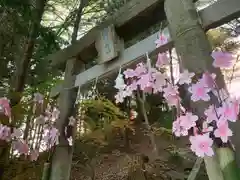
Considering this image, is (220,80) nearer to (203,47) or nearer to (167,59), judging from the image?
(203,47)

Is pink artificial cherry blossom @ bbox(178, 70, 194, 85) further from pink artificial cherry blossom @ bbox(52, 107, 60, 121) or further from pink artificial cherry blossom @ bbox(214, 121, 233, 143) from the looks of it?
pink artificial cherry blossom @ bbox(52, 107, 60, 121)

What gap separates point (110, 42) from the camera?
1.73 m

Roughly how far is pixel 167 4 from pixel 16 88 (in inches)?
63.0

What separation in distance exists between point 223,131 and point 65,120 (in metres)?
1.32

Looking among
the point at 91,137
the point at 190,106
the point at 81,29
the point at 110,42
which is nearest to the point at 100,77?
the point at 110,42

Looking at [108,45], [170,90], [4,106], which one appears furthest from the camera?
[4,106]

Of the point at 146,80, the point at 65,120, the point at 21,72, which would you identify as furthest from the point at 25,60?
the point at 146,80

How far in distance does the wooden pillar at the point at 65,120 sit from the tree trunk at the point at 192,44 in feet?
3.39

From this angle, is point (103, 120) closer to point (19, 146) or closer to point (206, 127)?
point (19, 146)

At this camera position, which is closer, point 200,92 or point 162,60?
point 200,92

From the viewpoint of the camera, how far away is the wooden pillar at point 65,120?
192 cm

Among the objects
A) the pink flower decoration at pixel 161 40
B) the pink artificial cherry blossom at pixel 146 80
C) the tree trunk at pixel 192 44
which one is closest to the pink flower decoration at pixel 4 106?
the pink artificial cherry blossom at pixel 146 80

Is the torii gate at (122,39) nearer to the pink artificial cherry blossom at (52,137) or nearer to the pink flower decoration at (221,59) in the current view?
the pink artificial cherry blossom at (52,137)

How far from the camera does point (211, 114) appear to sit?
1.00 meters
